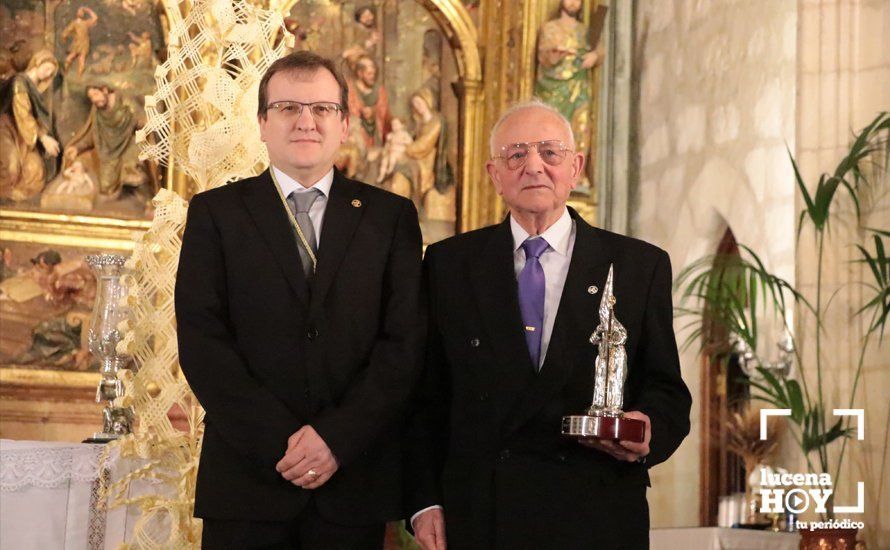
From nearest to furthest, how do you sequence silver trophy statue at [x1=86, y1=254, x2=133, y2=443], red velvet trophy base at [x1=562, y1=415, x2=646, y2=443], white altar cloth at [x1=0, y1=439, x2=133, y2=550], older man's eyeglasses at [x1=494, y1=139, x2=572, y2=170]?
red velvet trophy base at [x1=562, y1=415, x2=646, y2=443] < older man's eyeglasses at [x1=494, y1=139, x2=572, y2=170] < white altar cloth at [x1=0, y1=439, x2=133, y2=550] < silver trophy statue at [x1=86, y1=254, x2=133, y2=443]

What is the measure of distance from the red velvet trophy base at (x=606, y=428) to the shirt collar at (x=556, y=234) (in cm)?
57

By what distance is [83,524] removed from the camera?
4074 millimetres

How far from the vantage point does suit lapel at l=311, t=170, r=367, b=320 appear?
3.24 metres

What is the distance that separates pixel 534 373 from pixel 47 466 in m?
1.63

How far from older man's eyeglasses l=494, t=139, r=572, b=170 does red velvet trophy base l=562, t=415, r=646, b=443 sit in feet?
2.36

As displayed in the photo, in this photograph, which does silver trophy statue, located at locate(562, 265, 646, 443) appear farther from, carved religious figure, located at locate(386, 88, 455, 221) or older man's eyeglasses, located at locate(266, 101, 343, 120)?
carved religious figure, located at locate(386, 88, 455, 221)

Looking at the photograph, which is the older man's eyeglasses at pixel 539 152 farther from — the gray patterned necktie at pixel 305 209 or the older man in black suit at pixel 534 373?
the gray patterned necktie at pixel 305 209

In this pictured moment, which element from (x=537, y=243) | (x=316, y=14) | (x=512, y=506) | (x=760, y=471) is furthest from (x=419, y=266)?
(x=316, y=14)

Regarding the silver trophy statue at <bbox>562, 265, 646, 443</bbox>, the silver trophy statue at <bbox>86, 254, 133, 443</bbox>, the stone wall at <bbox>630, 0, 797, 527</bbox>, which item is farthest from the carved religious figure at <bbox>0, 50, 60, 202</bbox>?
the silver trophy statue at <bbox>562, 265, 646, 443</bbox>

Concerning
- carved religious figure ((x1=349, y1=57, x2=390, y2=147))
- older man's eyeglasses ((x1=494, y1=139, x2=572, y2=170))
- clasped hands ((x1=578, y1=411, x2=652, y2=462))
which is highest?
carved religious figure ((x1=349, y1=57, x2=390, y2=147))

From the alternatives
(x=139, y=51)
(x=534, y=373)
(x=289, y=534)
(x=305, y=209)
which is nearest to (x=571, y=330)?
(x=534, y=373)

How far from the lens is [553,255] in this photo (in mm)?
3480

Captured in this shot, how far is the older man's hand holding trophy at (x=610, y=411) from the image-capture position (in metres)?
3.00
